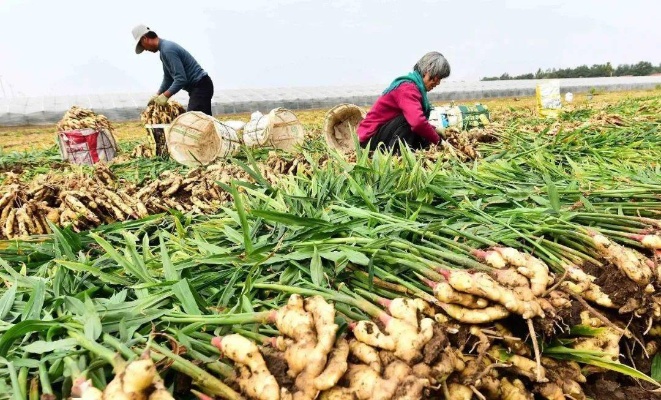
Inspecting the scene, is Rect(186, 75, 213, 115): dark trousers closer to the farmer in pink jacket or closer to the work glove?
the work glove

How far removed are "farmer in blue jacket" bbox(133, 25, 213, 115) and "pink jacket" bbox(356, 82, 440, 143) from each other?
83.5 inches

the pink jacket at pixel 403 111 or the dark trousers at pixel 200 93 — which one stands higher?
the dark trousers at pixel 200 93

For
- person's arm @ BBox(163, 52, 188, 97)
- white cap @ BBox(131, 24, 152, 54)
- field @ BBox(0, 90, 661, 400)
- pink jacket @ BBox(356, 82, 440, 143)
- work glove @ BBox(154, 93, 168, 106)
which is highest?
white cap @ BBox(131, 24, 152, 54)

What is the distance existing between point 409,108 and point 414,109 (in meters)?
0.04

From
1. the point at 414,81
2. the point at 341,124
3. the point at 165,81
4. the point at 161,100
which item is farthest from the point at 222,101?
the point at 414,81

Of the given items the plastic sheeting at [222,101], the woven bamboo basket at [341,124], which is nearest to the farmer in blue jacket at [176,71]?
the woven bamboo basket at [341,124]

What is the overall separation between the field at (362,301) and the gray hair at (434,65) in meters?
1.54

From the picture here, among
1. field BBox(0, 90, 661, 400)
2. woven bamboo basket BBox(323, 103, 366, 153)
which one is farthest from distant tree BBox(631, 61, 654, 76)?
field BBox(0, 90, 661, 400)

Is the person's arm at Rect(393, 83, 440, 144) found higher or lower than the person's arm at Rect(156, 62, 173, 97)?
lower

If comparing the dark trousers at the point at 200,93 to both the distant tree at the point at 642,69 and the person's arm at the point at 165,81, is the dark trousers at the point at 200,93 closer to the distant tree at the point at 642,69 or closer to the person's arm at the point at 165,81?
the person's arm at the point at 165,81

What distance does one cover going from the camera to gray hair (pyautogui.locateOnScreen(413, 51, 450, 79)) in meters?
3.29

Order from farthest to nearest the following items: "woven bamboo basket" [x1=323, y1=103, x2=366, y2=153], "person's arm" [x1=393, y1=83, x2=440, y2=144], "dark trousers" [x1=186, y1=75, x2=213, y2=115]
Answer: "dark trousers" [x1=186, y1=75, x2=213, y2=115] → "woven bamboo basket" [x1=323, y1=103, x2=366, y2=153] → "person's arm" [x1=393, y1=83, x2=440, y2=144]

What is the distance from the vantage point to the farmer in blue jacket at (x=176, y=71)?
4.54 meters

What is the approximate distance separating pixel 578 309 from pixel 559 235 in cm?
33
